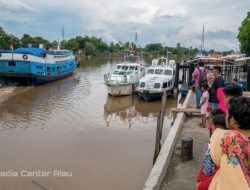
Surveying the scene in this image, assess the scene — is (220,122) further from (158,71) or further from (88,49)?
(88,49)

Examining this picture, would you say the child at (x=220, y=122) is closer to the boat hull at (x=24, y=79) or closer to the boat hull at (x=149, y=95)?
the boat hull at (x=149, y=95)

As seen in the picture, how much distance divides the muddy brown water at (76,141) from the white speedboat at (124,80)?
674 mm

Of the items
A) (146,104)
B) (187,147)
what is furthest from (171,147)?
(146,104)

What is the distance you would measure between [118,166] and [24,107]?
1149cm

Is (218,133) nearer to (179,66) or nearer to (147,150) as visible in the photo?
(147,150)

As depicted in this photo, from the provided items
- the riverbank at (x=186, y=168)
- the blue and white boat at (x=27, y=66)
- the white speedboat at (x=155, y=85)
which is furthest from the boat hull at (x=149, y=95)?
the riverbank at (x=186, y=168)

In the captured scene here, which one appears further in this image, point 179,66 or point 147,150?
point 179,66

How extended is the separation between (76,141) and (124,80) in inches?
449

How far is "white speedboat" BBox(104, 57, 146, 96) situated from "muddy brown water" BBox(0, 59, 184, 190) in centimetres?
67

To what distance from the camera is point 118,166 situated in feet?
34.8

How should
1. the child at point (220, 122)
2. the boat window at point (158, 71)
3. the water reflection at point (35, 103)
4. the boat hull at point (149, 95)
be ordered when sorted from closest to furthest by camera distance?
the child at point (220, 122), the water reflection at point (35, 103), the boat hull at point (149, 95), the boat window at point (158, 71)

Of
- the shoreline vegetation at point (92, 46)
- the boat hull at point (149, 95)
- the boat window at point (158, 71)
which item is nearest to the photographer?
the boat hull at point (149, 95)

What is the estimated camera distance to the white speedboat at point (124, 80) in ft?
77.9

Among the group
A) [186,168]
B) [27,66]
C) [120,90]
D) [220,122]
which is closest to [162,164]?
[186,168]
